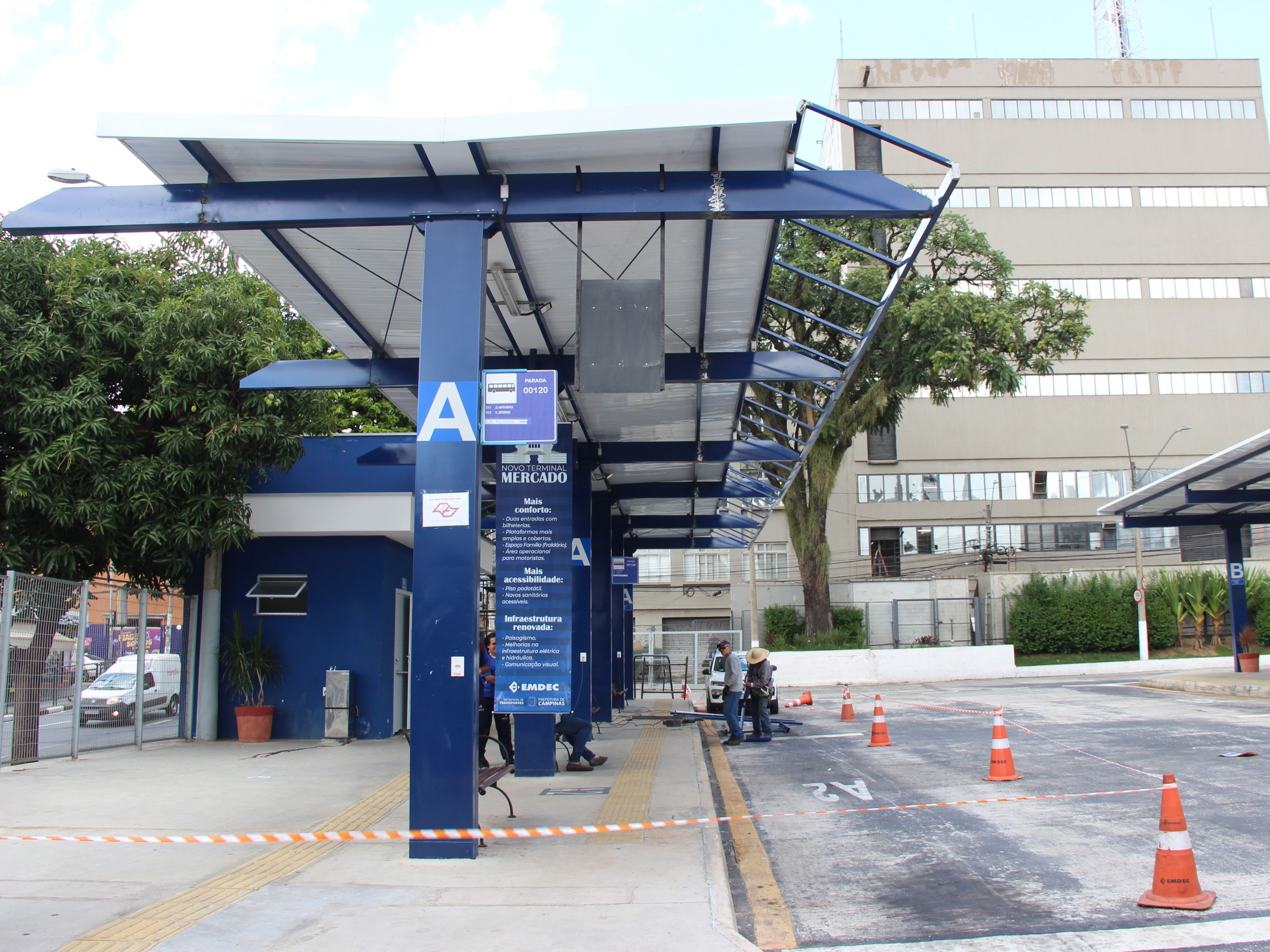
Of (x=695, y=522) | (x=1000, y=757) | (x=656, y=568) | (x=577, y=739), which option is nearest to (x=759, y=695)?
(x=577, y=739)

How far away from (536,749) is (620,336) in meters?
5.93

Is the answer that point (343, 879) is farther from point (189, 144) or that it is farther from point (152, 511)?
point (152, 511)

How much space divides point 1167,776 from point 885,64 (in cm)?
5576

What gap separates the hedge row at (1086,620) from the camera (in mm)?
40000

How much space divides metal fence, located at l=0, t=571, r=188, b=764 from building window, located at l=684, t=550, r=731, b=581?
37900 mm

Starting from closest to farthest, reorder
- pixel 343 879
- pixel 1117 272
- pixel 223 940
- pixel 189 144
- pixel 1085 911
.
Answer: pixel 223 940, pixel 1085 911, pixel 343 879, pixel 189 144, pixel 1117 272

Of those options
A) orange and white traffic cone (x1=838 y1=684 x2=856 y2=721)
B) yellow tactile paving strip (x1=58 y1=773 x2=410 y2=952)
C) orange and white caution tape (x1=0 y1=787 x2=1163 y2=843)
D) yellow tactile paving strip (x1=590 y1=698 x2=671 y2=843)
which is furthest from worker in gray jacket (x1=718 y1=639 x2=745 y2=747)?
yellow tactile paving strip (x1=58 y1=773 x2=410 y2=952)

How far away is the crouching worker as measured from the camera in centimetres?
1258

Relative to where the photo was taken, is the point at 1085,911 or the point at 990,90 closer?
the point at 1085,911

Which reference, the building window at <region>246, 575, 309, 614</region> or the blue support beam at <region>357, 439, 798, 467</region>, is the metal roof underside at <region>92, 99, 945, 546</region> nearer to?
the blue support beam at <region>357, 439, 798, 467</region>

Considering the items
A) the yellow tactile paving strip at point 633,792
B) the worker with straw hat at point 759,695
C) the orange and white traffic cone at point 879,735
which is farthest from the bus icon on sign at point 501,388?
the worker with straw hat at point 759,695

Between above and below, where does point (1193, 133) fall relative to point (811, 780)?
above

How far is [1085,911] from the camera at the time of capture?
6.00 m

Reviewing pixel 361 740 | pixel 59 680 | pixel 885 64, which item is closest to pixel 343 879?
pixel 59 680
